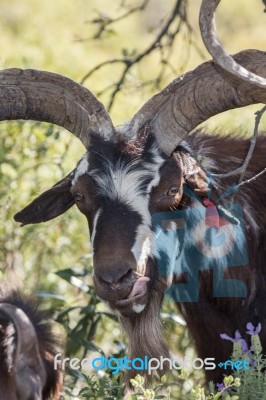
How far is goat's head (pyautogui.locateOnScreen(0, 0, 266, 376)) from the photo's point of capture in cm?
688

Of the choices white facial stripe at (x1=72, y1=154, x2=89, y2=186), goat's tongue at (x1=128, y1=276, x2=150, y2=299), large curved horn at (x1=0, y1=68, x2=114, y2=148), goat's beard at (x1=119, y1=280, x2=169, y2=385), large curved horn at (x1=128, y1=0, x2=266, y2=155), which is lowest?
goat's beard at (x1=119, y1=280, x2=169, y2=385)

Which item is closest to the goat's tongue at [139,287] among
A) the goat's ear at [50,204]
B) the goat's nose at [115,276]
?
the goat's nose at [115,276]

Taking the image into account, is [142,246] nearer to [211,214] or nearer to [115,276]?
[115,276]

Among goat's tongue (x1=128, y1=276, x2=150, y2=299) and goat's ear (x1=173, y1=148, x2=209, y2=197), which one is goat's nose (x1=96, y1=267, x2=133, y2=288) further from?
goat's ear (x1=173, y1=148, x2=209, y2=197)

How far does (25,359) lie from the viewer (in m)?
7.55

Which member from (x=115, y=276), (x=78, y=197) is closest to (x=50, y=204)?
(x=78, y=197)

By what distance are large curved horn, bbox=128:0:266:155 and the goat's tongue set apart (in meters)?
0.97

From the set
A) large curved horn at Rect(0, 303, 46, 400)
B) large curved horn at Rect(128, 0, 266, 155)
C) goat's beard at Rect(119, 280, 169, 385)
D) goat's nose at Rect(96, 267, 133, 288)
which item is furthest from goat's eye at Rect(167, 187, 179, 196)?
large curved horn at Rect(0, 303, 46, 400)

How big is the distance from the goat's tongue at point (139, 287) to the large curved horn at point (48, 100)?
1.29 meters

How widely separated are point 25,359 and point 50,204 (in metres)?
1.24

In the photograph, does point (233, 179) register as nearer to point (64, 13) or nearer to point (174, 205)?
point (174, 205)

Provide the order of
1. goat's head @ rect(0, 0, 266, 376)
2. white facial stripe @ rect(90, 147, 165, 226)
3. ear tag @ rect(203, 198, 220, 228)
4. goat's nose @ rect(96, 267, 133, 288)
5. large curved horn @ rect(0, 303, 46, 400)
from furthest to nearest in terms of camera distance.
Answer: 1. ear tag @ rect(203, 198, 220, 228)
2. large curved horn @ rect(0, 303, 46, 400)
3. white facial stripe @ rect(90, 147, 165, 226)
4. goat's head @ rect(0, 0, 266, 376)
5. goat's nose @ rect(96, 267, 133, 288)

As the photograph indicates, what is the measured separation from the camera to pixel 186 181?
7.50m

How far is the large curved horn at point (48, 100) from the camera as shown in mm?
7918
